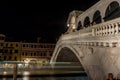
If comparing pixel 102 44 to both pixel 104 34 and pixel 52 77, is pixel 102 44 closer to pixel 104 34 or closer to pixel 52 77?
pixel 104 34

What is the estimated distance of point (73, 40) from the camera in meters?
15.2

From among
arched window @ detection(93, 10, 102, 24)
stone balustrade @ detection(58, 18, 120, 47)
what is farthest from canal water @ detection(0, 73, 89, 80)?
stone balustrade @ detection(58, 18, 120, 47)

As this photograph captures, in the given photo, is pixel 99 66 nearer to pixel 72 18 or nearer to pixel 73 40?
pixel 73 40

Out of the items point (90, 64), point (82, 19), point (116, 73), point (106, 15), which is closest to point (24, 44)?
point (82, 19)

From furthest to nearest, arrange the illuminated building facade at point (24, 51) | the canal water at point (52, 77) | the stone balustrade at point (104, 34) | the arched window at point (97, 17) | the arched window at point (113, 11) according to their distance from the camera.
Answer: the illuminated building facade at point (24, 51) < the canal water at point (52, 77) < the arched window at point (97, 17) < the arched window at point (113, 11) < the stone balustrade at point (104, 34)

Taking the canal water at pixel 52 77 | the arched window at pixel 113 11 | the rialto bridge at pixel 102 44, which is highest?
the arched window at pixel 113 11

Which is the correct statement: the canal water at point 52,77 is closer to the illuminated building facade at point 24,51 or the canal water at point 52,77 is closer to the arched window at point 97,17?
the arched window at point 97,17

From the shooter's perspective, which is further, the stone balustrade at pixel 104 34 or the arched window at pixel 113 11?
the arched window at pixel 113 11

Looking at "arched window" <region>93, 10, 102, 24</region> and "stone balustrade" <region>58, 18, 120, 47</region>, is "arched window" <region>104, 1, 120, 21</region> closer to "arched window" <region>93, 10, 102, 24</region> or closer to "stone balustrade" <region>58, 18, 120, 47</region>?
"arched window" <region>93, 10, 102, 24</region>

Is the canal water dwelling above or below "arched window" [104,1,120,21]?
below

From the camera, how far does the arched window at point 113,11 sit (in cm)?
1420

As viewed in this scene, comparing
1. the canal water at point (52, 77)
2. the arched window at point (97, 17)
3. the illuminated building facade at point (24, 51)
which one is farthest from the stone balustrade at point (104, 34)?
the illuminated building facade at point (24, 51)

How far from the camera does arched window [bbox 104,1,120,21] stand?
14.2 meters

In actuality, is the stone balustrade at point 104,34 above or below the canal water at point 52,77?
above
